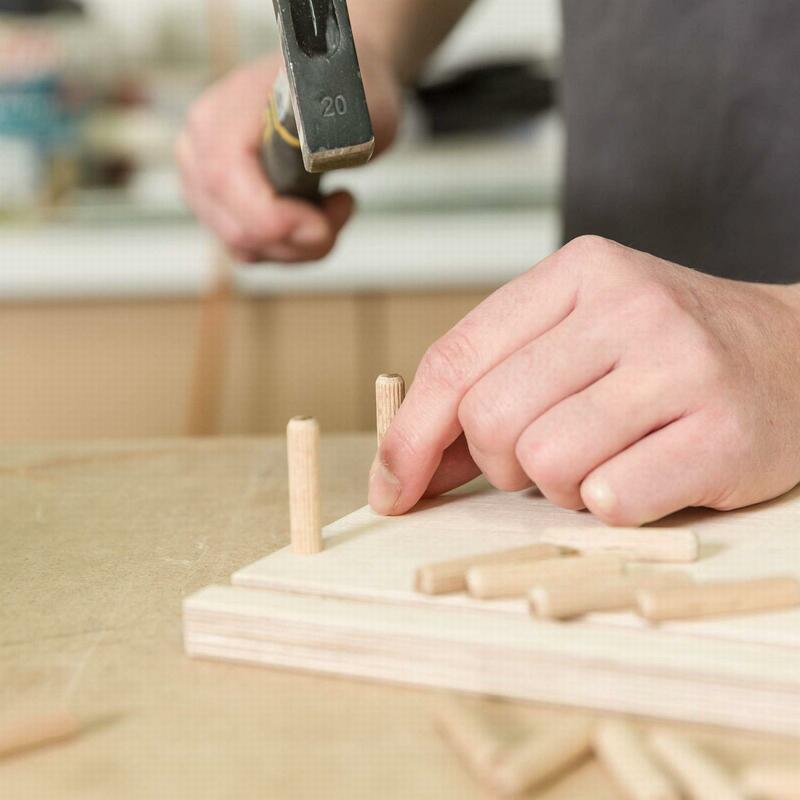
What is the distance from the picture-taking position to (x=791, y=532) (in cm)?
67

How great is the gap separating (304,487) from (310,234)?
53 centimetres

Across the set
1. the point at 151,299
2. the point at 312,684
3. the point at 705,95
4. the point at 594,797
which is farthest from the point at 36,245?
the point at 594,797

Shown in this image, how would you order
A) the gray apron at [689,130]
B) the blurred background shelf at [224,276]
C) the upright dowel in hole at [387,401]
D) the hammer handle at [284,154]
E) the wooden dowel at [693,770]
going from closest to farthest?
the wooden dowel at [693,770]
the upright dowel in hole at [387,401]
the hammer handle at [284,154]
the gray apron at [689,130]
the blurred background shelf at [224,276]

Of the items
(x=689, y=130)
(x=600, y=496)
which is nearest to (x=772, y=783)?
(x=600, y=496)

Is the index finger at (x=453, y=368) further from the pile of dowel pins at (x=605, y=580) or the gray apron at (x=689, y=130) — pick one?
the gray apron at (x=689, y=130)

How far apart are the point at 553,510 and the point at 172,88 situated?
1907mm

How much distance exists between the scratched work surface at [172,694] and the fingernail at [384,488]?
94mm

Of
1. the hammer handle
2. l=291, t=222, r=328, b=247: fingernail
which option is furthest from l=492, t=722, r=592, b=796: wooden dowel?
l=291, t=222, r=328, b=247: fingernail

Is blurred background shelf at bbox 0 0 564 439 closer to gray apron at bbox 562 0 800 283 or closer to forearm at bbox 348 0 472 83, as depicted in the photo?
forearm at bbox 348 0 472 83

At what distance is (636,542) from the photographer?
24.2 inches

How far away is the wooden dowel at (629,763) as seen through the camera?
41 centimetres

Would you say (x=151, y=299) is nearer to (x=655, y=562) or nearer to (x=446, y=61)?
(x=446, y=61)

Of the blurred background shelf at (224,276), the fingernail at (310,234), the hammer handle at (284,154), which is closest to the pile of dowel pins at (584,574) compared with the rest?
the hammer handle at (284,154)

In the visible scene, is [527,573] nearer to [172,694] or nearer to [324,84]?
[172,694]
